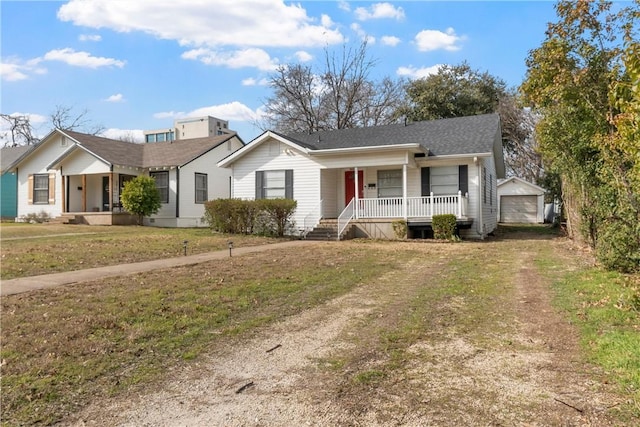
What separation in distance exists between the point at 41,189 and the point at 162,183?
743 cm

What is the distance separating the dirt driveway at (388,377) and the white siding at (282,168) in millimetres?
13210

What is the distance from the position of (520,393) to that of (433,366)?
77 centimetres

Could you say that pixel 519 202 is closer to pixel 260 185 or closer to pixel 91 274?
pixel 260 185

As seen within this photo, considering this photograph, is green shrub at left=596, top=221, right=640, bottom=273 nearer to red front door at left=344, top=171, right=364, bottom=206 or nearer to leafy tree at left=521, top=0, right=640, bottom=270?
leafy tree at left=521, top=0, right=640, bottom=270

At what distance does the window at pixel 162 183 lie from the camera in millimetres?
23719

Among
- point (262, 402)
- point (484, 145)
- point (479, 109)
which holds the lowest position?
point (262, 402)

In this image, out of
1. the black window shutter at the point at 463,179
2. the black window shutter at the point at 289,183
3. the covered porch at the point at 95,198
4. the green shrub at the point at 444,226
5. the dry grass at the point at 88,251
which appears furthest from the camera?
the covered porch at the point at 95,198

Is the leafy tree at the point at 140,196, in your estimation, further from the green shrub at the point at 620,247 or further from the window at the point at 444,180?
the green shrub at the point at 620,247

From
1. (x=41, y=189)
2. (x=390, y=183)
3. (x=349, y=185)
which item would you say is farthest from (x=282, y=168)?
(x=41, y=189)

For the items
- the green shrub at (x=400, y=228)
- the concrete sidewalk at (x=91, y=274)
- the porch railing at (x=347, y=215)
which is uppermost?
the porch railing at (x=347, y=215)

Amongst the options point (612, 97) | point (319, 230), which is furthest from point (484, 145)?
point (612, 97)

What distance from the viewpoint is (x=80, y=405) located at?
10.7 feet

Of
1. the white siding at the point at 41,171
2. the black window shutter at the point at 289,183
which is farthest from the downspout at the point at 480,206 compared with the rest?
the white siding at the point at 41,171

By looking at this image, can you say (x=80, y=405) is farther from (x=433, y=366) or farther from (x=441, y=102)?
A: (x=441, y=102)
